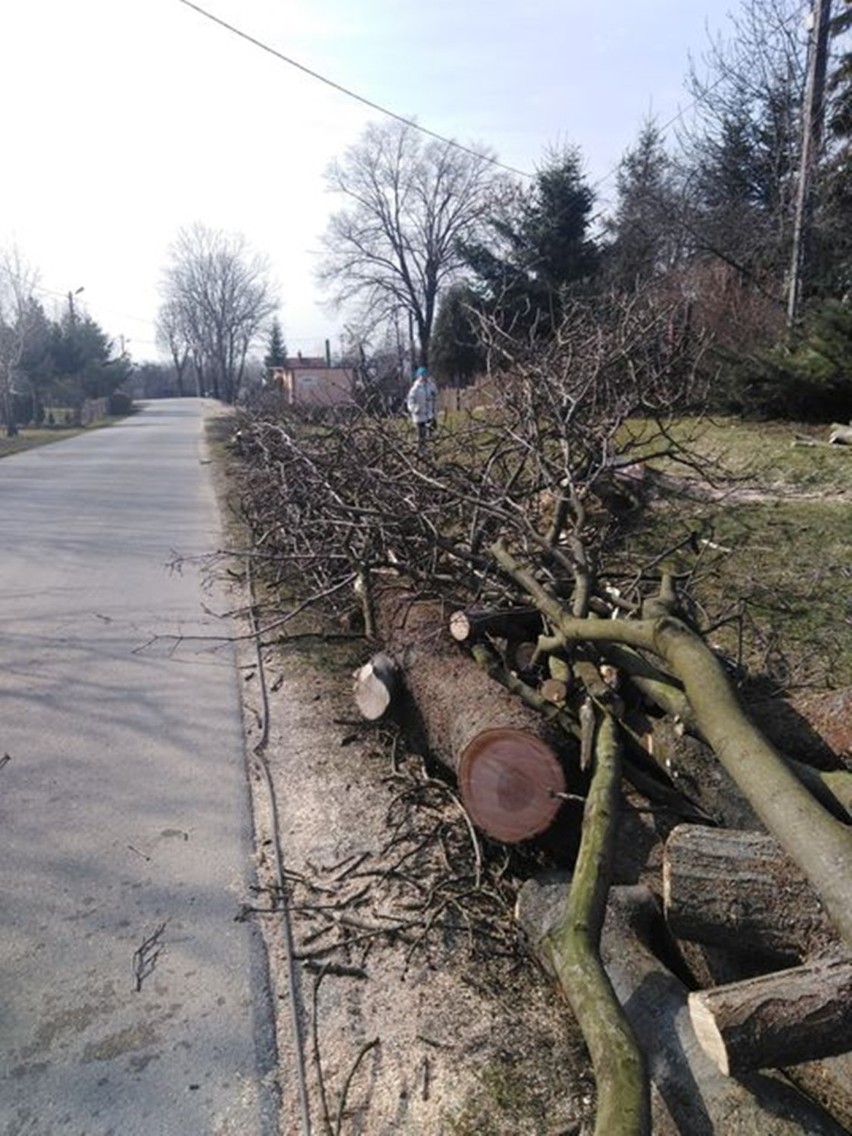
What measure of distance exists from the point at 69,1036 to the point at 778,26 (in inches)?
885

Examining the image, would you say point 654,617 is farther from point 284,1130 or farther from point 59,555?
point 59,555

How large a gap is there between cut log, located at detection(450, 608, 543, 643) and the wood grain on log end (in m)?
1.11

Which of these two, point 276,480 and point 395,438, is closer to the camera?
point 395,438

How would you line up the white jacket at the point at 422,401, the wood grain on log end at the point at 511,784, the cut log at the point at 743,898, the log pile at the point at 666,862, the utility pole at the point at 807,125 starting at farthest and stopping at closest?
the utility pole at the point at 807,125
the white jacket at the point at 422,401
the wood grain on log end at the point at 511,784
the cut log at the point at 743,898
the log pile at the point at 666,862

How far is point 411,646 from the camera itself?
4516mm

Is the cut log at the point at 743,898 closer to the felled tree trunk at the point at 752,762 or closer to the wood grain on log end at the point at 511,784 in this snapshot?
the felled tree trunk at the point at 752,762

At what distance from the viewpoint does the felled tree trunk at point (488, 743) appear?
312 cm

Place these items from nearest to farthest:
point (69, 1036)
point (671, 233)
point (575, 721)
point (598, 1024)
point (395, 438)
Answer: point (598, 1024)
point (69, 1036)
point (575, 721)
point (395, 438)
point (671, 233)

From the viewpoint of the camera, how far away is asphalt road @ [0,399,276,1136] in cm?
229

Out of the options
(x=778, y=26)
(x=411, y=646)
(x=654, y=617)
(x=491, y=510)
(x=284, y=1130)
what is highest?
(x=778, y=26)

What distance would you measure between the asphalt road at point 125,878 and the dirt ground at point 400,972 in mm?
136

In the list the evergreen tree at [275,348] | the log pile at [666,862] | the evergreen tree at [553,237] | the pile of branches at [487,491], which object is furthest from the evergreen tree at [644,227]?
the evergreen tree at [275,348]

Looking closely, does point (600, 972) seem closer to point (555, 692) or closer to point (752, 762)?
point (752, 762)

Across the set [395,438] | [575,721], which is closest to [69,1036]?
[575,721]
